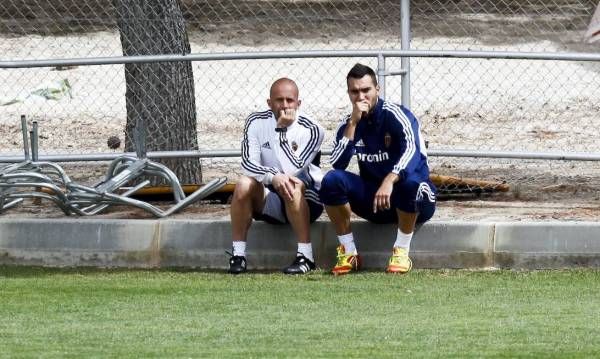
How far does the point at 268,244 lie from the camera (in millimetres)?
9828

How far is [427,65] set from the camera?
16703mm

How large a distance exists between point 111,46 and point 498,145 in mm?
6694

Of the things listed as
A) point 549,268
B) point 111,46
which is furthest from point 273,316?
point 111,46

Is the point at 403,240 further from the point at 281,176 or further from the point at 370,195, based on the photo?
the point at 281,176

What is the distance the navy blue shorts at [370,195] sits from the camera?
927 centimetres

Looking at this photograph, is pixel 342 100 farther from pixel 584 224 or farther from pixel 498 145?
pixel 584 224

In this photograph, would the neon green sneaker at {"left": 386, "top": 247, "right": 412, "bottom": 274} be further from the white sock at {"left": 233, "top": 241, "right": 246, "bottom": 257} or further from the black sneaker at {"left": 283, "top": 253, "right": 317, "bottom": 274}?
the white sock at {"left": 233, "top": 241, "right": 246, "bottom": 257}

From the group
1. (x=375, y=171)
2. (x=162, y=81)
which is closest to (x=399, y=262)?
(x=375, y=171)

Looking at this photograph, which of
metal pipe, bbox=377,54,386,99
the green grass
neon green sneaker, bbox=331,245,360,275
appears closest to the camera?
the green grass

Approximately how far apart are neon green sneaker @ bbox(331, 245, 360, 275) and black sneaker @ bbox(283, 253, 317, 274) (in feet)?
0.53

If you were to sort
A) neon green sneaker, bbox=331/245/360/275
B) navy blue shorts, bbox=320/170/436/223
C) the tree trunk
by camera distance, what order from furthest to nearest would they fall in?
1. the tree trunk
2. neon green sneaker, bbox=331/245/360/275
3. navy blue shorts, bbox=320/170/436/223

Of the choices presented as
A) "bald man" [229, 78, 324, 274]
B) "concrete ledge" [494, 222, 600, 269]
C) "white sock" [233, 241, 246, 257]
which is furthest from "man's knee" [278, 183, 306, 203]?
"concrete ledge" [494, 222, 600, 269]

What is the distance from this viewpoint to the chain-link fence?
14.4m

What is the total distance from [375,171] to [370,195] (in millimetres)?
150
